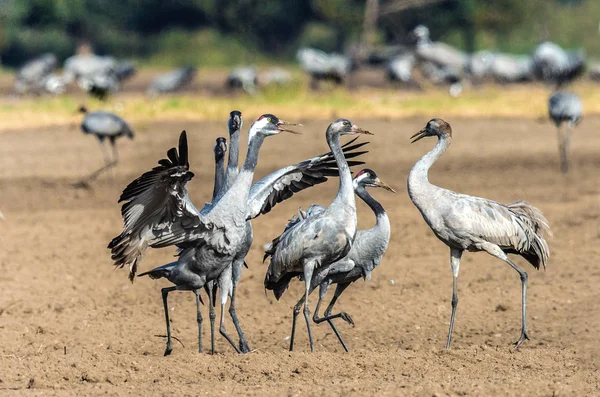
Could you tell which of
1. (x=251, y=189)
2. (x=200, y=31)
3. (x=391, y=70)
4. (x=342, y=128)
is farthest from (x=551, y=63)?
(x=200, y=31)

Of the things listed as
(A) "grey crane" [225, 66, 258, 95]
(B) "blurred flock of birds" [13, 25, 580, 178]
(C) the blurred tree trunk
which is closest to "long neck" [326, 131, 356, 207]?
(B) "blurred flock of birds" [13, 25, 580, 178]

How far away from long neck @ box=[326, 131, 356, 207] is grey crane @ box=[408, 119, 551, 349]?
23.4 inches

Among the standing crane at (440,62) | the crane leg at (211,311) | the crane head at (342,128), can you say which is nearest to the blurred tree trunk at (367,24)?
the standing crane at (440,62)

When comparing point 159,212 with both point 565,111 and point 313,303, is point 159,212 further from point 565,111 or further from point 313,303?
point 565,111

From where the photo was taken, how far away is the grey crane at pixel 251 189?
25.0 feet

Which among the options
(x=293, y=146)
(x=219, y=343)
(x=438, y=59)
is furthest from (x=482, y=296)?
(x=438, y=59)

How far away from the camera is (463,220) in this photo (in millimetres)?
7668

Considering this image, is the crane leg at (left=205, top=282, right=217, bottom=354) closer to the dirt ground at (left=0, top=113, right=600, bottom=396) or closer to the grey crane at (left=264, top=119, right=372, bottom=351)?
the dirt ground at (left=0, top=113, right=600, bottom=396)

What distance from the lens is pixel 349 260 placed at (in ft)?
26.1

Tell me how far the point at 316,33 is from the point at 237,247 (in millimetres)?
45607

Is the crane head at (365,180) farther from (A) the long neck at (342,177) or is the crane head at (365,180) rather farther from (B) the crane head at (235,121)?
(B) the crane head at (235,121)

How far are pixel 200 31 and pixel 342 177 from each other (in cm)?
4168

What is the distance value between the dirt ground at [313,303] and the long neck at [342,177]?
41.2 inches

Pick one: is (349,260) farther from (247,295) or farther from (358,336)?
(247,295)
